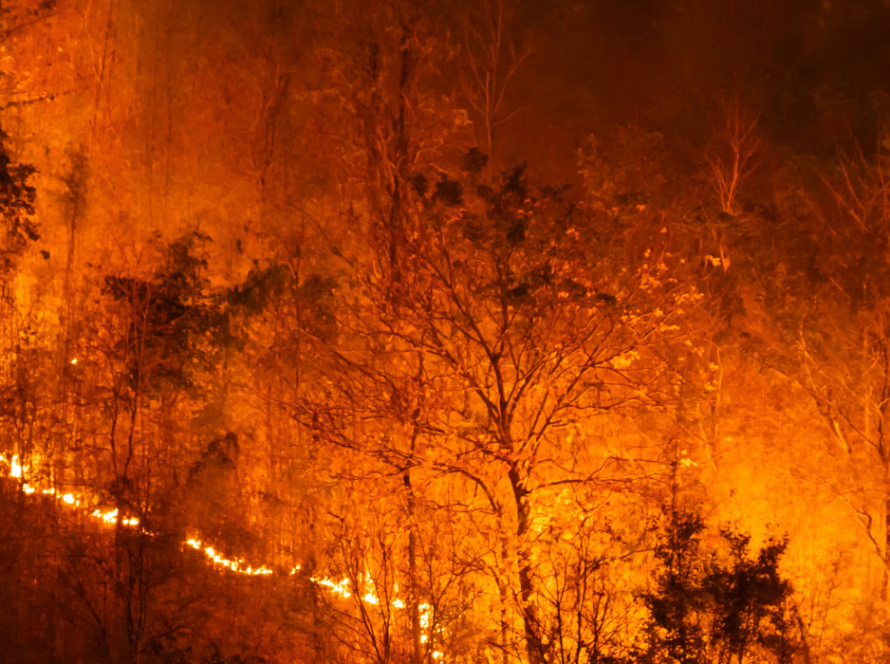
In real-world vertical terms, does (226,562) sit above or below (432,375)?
below

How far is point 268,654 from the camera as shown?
11.8m

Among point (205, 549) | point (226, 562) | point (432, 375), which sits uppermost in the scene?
point (432, 375)

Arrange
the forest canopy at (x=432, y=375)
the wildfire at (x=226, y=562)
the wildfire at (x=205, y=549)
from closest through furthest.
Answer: the forest canopy at (x=432, y=375) → the wildfire at (x=205, y=549) → the wildfire at (x=226, y=562)

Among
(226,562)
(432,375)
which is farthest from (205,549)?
(432,375)

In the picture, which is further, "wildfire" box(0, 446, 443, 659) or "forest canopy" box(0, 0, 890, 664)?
"wildfire" box(0, 446, 443, 659)

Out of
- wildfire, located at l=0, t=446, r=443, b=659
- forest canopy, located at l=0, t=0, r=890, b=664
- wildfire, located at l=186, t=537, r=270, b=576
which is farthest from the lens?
wildfire, located at l=186, t=537, r=270, b=576

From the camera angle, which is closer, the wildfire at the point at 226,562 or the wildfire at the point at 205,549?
the wildfire at the point at 205,549

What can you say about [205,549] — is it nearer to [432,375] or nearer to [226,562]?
[226,562]

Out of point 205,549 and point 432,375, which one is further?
point 205,549

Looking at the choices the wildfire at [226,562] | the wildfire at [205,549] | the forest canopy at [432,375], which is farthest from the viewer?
the wildfire at [226,562]

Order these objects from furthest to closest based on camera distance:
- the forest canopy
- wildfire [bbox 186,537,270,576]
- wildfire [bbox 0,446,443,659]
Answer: wildfire [bbox 186,537,270,576], wildfire [bbox 0,446,443,659], the forest canopy

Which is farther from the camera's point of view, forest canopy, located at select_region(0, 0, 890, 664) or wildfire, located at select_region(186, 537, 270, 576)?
wildfire, located at select_region(186, 537, 270, 576)

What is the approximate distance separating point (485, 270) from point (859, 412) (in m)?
9.84

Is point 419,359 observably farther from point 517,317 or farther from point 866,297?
point 866,297
